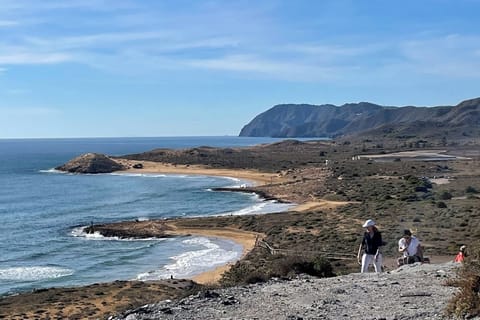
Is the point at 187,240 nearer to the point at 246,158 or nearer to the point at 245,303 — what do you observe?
the point at 245,303

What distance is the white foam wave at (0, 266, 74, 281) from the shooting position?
32.4 metres

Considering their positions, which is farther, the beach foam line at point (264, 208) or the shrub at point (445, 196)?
the beach foam line at point (264, 208)

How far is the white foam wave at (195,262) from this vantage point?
32438 mm

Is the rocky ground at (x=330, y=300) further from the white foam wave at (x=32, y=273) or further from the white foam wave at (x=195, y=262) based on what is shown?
the white foam wave at (x=32, y=273)

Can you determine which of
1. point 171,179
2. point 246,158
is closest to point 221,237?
point 171,179

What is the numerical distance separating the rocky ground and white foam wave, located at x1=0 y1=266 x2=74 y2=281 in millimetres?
21053

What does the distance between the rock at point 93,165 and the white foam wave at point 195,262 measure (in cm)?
7675

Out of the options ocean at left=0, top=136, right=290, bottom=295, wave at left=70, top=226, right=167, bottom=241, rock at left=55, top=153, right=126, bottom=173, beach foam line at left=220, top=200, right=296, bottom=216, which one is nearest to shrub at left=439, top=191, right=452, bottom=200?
beach foam line at left=220, top=200, right=296, bottom=216

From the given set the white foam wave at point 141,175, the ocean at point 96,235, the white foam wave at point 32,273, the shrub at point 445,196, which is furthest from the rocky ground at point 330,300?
the white foam wave at point 141,175

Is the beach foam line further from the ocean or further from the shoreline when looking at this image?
the shoreline

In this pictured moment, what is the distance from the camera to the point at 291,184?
7838 centimetres

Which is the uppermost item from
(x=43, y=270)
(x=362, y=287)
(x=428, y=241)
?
(x=362, y=287)

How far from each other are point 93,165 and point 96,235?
235 feet

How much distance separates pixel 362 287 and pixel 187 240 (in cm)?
3110
